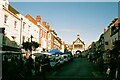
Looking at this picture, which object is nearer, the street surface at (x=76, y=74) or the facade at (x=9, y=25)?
the street surface at (x=76, y=74)

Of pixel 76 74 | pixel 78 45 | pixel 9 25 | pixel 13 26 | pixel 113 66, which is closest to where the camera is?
pixel 113 66

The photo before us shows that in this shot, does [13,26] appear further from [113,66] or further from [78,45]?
[78,45]

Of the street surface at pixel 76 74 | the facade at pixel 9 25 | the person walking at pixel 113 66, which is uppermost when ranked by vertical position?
the facade at pixel 9 25

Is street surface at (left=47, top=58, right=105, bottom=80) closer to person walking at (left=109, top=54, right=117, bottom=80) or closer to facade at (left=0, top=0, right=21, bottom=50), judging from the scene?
person walking at (left=109, top=54, right=117, bottom=80)

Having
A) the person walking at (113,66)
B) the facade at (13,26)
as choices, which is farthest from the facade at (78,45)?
the person walking at (113,66)

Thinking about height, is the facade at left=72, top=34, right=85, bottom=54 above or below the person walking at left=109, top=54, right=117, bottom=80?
above

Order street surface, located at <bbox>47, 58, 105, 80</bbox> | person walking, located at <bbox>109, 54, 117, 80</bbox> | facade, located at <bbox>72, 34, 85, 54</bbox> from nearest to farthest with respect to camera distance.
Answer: person walking, located at <bbox>109, 54, 117, 80</bbox>
street surface, located at <bbox>47, 58, 105, 80</bbox>
facade, located at <bbox>72, 34, 85, 54</bbox>

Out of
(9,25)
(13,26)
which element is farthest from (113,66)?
(13,26)

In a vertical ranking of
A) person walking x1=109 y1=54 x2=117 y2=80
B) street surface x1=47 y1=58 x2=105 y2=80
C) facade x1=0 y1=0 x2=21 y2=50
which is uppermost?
facade x1=0 y1=0 x2=21 y2=50

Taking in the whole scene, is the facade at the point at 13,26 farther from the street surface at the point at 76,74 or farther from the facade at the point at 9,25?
the street surface at the point at 76,74

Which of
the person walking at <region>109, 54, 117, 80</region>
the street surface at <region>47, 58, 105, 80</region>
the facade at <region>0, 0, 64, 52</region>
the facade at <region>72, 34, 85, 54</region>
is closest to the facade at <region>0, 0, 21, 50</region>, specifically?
the facade at <region>0, 0, 64, 52</region>

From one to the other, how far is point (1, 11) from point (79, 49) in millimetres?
108189

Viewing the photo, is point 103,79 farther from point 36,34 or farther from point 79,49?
point 79,49

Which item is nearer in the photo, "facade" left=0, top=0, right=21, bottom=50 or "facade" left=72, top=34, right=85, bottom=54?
"facade" left=0, top=0, right=21, bottom=50
